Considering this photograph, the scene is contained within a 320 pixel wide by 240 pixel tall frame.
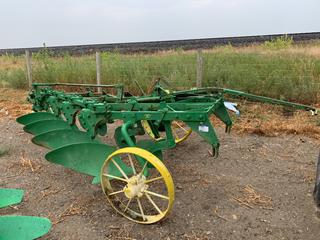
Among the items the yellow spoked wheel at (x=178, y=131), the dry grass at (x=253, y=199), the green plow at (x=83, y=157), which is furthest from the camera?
the yellow spoked wheel at (x=178, y=131)

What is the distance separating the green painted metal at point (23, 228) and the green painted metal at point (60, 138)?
1.44 meters

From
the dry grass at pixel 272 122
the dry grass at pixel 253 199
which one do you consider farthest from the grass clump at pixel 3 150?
the dry grass at pixel 272 122

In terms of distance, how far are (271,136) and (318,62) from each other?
130 inches

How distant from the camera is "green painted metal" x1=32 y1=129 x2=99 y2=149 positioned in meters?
4.27

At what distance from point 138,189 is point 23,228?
926mm

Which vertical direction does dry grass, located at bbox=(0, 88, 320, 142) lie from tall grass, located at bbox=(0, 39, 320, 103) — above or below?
below

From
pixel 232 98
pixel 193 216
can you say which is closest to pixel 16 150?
pixel 193 216

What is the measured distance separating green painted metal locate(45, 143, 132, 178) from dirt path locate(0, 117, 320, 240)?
278mm

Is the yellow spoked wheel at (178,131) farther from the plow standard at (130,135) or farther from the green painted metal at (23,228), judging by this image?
the green painted metal at (23,228)

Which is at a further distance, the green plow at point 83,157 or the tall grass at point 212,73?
the tall grass at point 212,73

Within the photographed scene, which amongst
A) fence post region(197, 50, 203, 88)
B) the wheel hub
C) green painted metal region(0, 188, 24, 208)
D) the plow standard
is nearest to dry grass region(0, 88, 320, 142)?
fence post region(197, 50, 203, 88)

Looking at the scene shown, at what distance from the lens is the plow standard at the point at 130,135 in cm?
316

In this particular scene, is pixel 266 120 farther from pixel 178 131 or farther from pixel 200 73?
pixel 200 73

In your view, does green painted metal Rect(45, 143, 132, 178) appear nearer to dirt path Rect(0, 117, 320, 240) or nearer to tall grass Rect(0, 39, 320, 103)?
dirt path Rect(0, 117, 320, 240)
